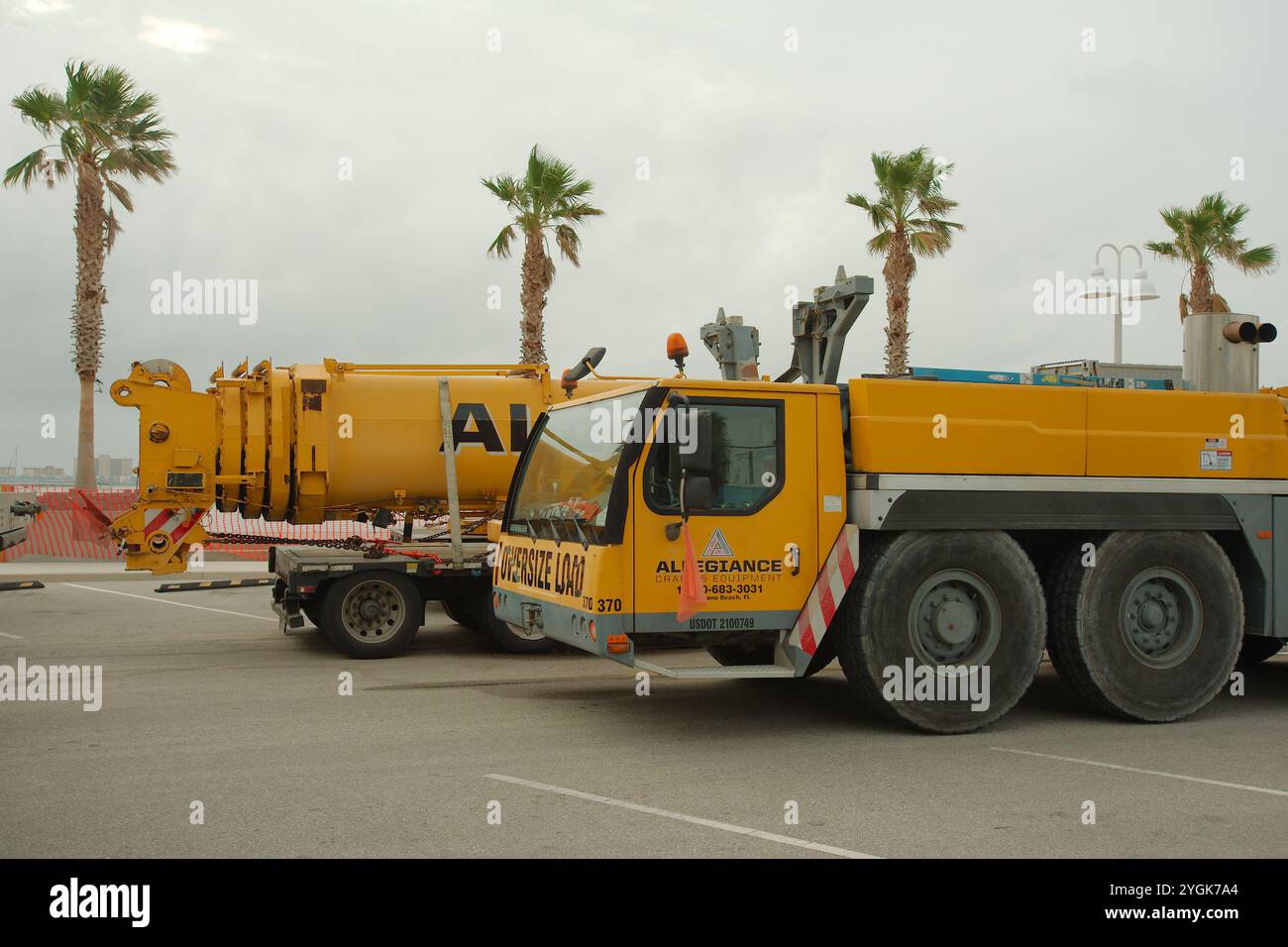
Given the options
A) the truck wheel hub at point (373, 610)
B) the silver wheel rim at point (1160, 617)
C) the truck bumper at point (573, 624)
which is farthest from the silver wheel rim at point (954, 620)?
the truck wheel hub at point (373, 610)

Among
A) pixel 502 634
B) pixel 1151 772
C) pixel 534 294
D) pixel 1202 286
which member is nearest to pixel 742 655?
pixel 502 634

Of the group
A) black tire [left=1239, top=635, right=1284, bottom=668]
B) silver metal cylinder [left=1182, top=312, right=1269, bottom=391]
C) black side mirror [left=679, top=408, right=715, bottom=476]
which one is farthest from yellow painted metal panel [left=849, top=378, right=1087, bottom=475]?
black tire [left=1239, top=635, right=1284, bottom=668]

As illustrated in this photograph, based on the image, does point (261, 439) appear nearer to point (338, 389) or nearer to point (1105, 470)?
point (338, 389)

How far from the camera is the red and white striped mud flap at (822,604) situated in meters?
7.47

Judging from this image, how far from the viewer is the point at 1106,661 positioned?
802 cm

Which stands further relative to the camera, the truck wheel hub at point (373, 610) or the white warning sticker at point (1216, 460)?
the truck wheel hub at point (373, 610)

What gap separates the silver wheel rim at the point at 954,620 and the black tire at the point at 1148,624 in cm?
74

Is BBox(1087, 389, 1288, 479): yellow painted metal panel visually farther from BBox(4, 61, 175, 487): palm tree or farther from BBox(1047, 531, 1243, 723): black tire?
→ BBox(4, 61, 175, 487): palm tree

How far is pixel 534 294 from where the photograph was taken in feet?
82.1

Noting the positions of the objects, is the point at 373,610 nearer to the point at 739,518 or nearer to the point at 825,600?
the point at 739,518

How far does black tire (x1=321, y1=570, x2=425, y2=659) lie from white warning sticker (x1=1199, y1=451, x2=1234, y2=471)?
7.18 metres

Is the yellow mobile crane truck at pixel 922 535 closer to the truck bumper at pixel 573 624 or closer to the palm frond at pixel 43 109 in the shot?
the truck bumper at pixel 573 624

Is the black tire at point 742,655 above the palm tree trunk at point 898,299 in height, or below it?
below
